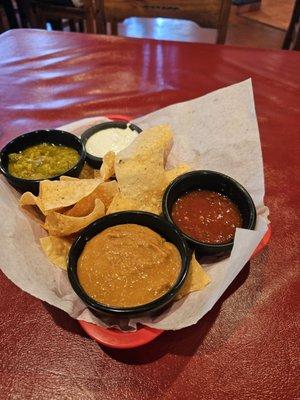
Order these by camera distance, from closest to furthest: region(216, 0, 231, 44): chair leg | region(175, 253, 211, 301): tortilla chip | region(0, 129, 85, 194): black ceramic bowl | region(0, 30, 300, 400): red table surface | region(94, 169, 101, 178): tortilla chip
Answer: region(0, 30, 300, 400): red table surface, region(175, 253, 211, 301): tortilla chip, region(0, 129, 85, 194): black ceramic bowl, region(94, 169, 101, 178): tortilla chip, region(216, 0, 231, 44): chair leg

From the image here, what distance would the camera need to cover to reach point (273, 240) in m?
1.19

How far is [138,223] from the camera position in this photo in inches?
43.9

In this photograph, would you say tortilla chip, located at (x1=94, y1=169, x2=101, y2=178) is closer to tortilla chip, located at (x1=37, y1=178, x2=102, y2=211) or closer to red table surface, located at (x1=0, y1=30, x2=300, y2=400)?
tortilla chip, located at (x1=37, y1=178, x2=102, y2=211)

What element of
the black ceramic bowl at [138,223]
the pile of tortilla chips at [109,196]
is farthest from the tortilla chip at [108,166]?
the black ceramic bowl at [138,223]

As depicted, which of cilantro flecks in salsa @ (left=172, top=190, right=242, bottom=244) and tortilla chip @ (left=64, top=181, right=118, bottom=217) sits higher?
tortilla chip @ (left=64, top=181, right=118, bottom=217)

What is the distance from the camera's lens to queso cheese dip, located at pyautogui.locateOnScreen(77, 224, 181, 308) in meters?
0.90

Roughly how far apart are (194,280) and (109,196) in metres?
0.40

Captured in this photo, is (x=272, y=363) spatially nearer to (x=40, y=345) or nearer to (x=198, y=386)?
(x=198, y=386)

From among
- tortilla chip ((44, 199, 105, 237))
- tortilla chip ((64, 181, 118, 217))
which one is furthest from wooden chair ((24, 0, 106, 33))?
tortilla chip ((44, 199, 105, 237))

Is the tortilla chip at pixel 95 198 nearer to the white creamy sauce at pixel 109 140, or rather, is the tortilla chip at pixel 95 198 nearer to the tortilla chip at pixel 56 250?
the tortilla chip at pixel 56 250

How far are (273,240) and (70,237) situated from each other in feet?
2.15

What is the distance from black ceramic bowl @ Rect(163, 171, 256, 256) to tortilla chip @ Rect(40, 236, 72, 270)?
32 centimetres

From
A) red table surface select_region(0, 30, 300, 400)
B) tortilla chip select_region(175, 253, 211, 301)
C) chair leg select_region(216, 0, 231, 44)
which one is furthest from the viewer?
chair leg select_region(216, 0, 231, 44)

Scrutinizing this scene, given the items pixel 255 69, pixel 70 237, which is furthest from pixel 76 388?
pixel 255 69
